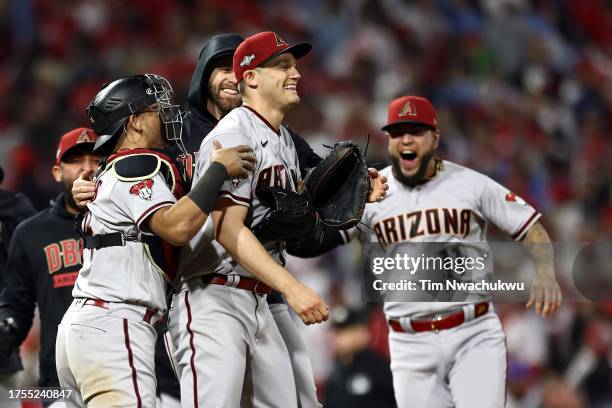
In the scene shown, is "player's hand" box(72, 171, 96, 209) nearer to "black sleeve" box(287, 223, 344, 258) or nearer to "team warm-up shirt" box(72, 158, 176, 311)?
"team warm-up shirt" box(72, 158, 176, 311)

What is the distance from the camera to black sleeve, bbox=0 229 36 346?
15.7 ft

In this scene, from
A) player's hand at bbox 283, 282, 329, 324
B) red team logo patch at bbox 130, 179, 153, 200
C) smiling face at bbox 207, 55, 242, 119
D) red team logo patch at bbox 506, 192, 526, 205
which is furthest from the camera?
red team logo patch at bbox 506, 192, 526, 205

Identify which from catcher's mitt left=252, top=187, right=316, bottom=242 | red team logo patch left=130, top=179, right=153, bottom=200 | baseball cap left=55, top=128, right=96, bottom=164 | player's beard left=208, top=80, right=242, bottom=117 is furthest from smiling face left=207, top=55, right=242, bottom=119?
red team logo patch left=130, top=179, right=153, bottom=200

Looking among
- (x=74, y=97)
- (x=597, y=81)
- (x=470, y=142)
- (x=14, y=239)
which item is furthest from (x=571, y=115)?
(x=14, y=239)

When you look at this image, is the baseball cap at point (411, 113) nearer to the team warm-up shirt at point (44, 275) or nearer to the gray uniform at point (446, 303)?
the gray uniform at point (446, 303)

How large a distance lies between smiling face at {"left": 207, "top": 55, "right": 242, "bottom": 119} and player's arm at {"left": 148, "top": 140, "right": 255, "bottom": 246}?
1068 mm

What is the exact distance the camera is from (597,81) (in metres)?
10.6

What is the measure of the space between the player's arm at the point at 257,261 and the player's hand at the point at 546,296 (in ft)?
5.78

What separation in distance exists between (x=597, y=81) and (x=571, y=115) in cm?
61

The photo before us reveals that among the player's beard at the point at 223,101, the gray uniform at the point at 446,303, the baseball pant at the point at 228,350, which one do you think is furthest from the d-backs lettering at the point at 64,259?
the gray uniform at the point at 446,303

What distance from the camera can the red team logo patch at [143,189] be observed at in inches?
134

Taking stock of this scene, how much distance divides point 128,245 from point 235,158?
1.64 feet

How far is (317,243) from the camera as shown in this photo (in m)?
4.55

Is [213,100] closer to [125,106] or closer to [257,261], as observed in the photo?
[125,106]
